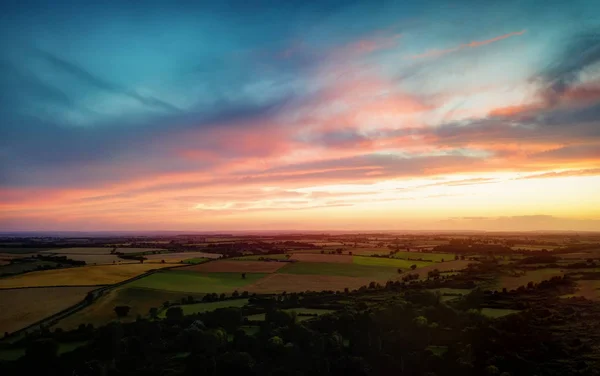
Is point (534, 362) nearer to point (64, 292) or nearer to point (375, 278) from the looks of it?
point (375, 278)

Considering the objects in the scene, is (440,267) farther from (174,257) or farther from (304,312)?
(174,257)

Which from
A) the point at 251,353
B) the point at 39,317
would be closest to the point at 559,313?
the point at 251,353

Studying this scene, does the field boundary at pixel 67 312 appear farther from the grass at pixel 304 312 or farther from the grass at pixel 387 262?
the grass at pixel 387 262

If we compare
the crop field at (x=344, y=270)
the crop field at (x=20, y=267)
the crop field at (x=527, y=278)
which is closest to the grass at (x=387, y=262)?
the crop field at (x=344, y=270)

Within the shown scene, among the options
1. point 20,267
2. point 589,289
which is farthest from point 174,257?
point 589,289

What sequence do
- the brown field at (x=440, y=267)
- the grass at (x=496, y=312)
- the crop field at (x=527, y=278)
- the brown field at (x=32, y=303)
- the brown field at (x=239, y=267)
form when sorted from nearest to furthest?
the grass at (x=496, y=312), the brown field at (x=32, y=303), the crop field at (x=527, y=278), the brown field at (x=440, y=267), the brown field at (x=239, y=267)

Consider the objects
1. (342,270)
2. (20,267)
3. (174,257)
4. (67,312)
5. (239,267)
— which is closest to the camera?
(67,312)
